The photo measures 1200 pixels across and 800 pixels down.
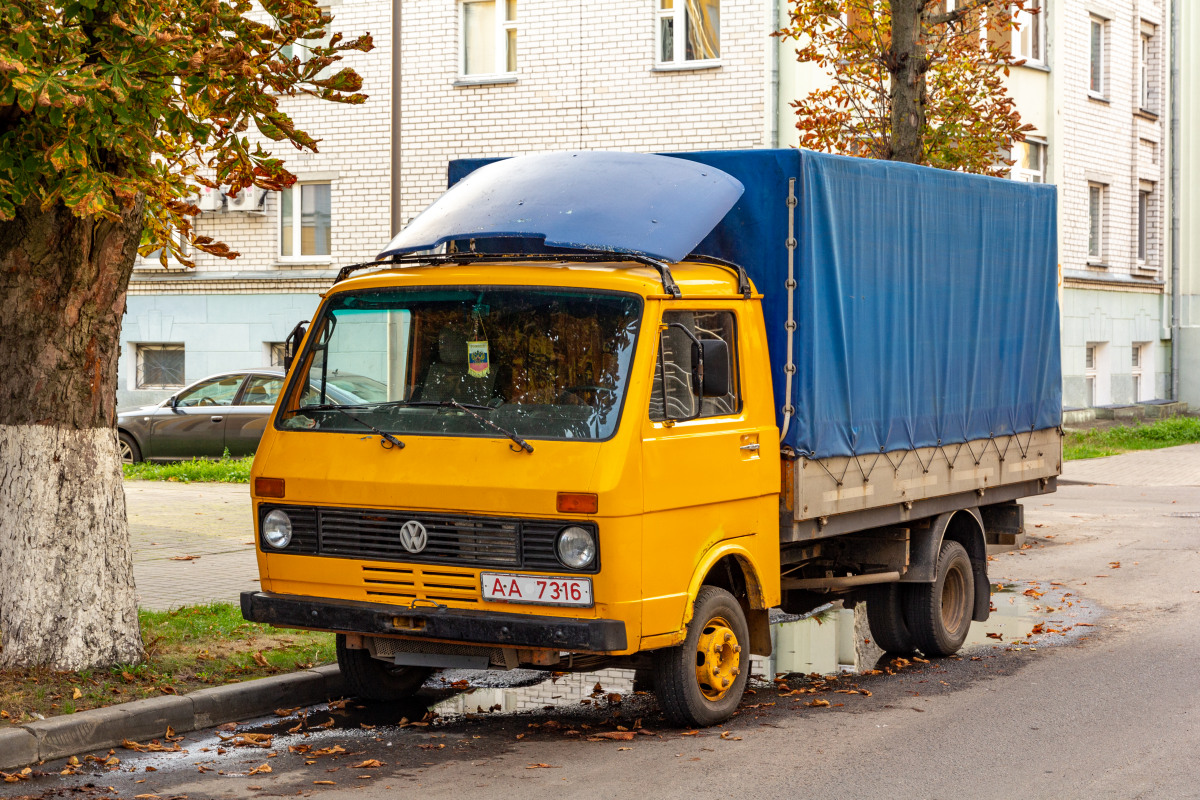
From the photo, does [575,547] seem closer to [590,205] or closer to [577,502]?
[577,502]

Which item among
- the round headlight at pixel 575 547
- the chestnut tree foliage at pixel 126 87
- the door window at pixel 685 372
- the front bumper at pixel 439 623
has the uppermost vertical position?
the chestnut tree foliage at pixel 126 87

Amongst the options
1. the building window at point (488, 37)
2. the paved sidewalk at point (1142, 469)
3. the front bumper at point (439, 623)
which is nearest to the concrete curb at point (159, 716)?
the front bumper at point (439, 623)

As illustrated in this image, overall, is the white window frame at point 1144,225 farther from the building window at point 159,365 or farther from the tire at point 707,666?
the tire at point 707,666

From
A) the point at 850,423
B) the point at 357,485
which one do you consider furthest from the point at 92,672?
the point at 850,423

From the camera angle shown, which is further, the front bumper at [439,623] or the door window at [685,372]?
the door window at [685,372]

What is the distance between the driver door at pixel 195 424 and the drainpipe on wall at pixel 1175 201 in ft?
68.0

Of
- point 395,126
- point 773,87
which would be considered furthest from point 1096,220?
point 395,126

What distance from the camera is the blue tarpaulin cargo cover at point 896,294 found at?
24.9ft

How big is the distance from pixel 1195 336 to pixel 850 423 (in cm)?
2685

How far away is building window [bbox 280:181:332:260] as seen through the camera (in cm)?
2580

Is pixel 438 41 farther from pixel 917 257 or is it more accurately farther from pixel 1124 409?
pixel 917 257

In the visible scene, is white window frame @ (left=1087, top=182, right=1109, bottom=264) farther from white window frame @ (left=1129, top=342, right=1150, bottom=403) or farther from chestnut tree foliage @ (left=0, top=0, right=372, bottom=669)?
chestnut tree foliage @ (left=0, top=0, right=372, bottom=669)

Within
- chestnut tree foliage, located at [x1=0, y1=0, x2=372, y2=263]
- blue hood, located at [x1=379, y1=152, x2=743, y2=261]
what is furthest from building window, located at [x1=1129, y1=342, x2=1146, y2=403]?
chestnut tree foliage, located at [x1=0, y1=0, x2=372, y2=263]

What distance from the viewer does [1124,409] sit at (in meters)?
29.4
